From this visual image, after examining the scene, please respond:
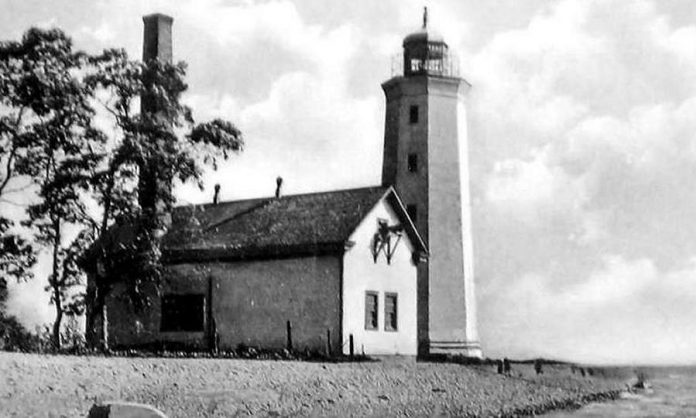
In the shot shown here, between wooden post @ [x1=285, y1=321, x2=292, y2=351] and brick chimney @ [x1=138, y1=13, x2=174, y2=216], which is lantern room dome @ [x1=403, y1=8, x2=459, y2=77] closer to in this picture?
brick chimney @ [x1=138, y1=13, x2=174, y2=216]

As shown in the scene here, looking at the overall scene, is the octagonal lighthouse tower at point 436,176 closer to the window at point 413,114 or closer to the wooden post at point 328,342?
the window at point 413,114

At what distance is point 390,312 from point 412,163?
5582 millimetres

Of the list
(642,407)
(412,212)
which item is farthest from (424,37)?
(642,407)

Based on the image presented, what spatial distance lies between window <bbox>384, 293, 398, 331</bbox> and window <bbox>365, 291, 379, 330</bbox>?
1.54 ft

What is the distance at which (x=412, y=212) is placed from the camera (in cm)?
3020

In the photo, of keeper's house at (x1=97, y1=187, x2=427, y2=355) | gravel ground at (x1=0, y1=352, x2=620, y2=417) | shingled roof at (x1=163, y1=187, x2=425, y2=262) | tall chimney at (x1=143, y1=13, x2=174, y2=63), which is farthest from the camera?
tall chimney at (x1=143, y1=13, x2=174, y2=63)

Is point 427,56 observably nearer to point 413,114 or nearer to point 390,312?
point 413,114

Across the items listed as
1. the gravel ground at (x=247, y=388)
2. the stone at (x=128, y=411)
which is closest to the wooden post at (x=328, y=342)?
the gravel ground at (x=247, y=388)

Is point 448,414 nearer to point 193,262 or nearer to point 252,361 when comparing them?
point 252,361

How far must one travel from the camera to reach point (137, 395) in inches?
606

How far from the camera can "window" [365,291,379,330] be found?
25722 mm

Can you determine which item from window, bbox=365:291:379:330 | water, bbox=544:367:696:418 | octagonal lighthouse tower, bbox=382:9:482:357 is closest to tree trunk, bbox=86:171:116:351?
window, bbox=365:291:379:330

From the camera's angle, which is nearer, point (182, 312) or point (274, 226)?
point (274, 226)

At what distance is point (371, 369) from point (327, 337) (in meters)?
3.51
